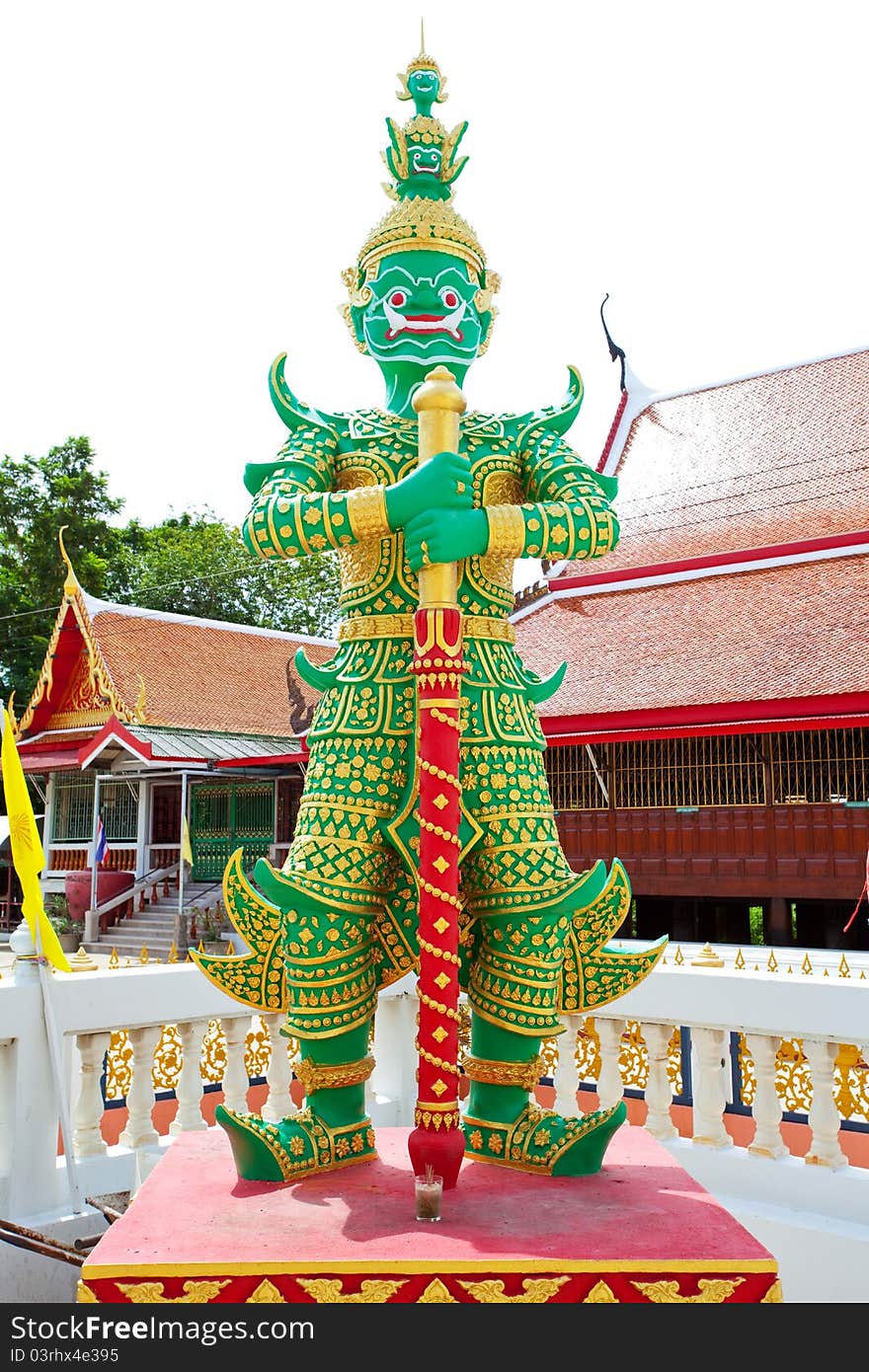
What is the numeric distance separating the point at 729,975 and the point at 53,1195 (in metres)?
2.28

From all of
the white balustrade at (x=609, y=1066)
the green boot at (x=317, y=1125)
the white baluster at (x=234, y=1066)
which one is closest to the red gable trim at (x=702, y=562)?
the white balustrade at (x=609, y=1066)

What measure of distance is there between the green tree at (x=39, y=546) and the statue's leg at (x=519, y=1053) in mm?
25069

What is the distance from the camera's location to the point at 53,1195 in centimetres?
333

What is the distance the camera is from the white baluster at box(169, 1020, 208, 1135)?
146 inches

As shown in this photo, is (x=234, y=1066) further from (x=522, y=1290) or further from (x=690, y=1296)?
(x=690, y=1296)

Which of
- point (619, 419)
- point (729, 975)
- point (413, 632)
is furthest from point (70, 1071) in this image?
point (619, 419)

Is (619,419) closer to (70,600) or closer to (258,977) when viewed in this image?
(70,600)

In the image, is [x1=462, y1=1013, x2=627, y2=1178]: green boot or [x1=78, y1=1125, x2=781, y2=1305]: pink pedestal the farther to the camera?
[x1=462, y1=1013, x2=627, y2=1178]: green boot

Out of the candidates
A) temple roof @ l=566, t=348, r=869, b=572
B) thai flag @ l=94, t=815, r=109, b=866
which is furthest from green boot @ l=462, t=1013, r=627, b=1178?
thai flag @ l=94, t=815, r=109, b=866

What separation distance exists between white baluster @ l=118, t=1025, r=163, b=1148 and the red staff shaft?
1.38 metres

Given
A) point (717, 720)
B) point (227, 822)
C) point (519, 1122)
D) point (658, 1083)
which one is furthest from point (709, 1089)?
point (227, 822)

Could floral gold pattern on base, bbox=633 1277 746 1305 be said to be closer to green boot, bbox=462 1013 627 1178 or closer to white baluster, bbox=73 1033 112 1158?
green boot, bbox=462 1013 627 1178

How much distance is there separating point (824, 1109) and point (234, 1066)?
200cm

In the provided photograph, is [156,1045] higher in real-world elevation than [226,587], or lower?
lower
